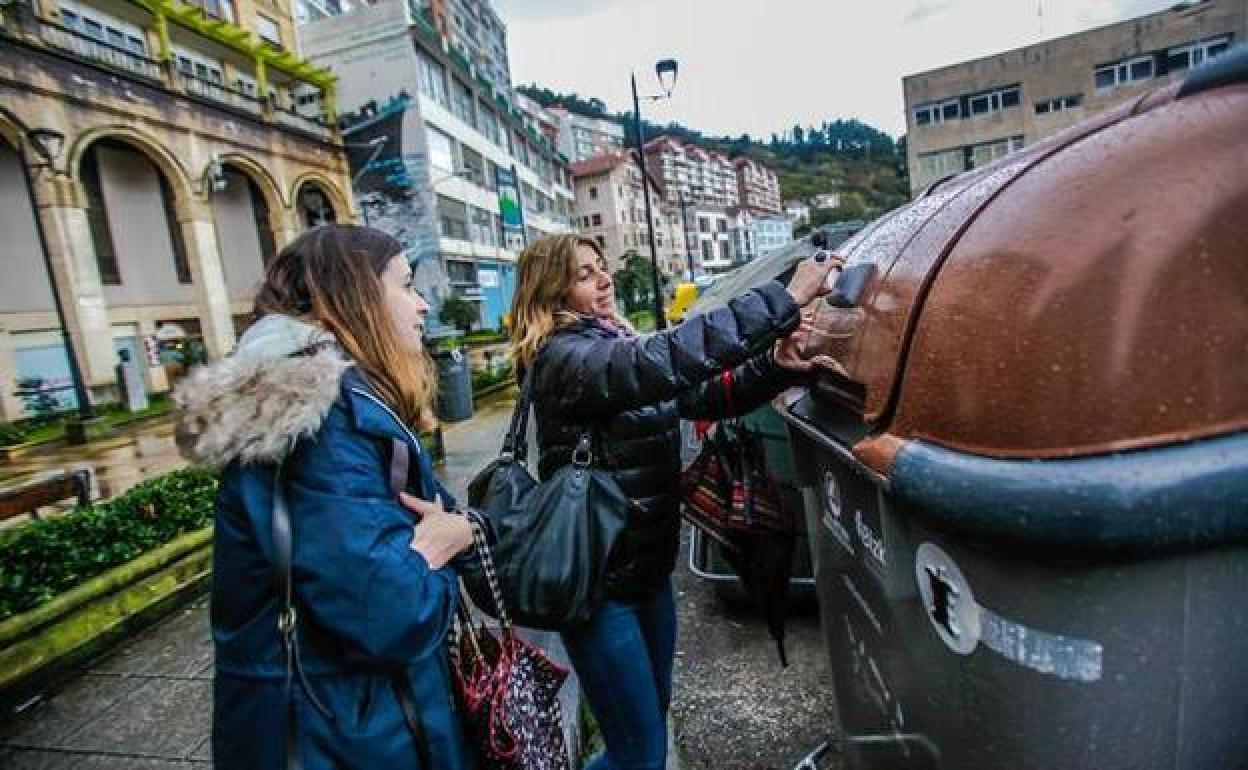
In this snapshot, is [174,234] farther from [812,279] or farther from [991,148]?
[991,148]

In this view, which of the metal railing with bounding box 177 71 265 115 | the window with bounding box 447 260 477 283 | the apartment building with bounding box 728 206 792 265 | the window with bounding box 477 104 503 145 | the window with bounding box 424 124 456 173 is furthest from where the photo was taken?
the apartment building with bounding box 728 206 792 265

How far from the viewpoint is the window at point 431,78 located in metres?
32.7

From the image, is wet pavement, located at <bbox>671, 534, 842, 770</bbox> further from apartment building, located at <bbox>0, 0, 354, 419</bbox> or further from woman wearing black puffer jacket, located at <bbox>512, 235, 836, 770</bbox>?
apartment building, located at <bbox>0, 0, 354, 419</bbox>

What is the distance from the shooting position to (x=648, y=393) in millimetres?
1680

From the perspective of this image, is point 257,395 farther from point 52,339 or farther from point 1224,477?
point 52,339

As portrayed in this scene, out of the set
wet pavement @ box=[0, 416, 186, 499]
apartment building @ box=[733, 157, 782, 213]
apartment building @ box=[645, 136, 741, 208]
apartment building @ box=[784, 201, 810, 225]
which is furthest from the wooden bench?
apartment building @ box=[733, 157, 782, 213]

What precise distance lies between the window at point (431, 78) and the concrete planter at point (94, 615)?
32335mm

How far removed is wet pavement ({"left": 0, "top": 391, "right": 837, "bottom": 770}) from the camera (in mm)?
2750

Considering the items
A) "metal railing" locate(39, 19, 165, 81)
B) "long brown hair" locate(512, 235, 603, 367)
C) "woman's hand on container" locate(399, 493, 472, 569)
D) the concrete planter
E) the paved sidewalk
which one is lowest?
the paved sidewalk

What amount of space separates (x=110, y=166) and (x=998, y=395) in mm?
26929

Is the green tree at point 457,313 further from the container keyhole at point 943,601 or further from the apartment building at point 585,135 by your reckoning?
the apartment building at point 585,135

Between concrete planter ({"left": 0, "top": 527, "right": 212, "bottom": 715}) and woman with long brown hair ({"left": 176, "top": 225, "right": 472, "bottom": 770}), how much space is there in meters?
3.04

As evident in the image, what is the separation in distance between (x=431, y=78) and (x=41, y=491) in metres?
33.8

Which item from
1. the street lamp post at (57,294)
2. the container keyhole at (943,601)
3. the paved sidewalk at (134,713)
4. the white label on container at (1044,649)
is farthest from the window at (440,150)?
the white label on container at (1044,649)
